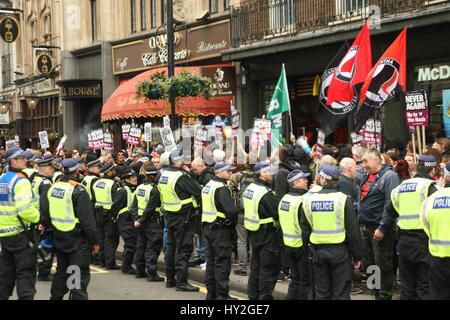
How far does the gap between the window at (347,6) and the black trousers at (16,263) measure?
1088 centimetres

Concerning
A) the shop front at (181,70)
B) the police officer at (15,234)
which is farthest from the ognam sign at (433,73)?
the police officer at (15,234)

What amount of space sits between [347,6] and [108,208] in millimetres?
7973

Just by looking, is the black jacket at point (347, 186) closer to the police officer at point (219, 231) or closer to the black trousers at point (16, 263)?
the police officer at point (219, 231)

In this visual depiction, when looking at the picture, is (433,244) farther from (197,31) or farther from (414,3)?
(197,31)

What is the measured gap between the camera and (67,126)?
3175cm

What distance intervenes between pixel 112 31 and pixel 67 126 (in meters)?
5.24

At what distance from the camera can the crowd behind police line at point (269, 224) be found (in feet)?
27.0

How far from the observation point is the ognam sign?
52.0 feet

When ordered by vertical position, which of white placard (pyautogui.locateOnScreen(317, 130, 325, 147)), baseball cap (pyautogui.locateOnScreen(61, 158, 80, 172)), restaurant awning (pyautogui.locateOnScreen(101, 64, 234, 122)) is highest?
restaurant awning (pyautogui.locateOnScreen(101, 64, 234, 122))

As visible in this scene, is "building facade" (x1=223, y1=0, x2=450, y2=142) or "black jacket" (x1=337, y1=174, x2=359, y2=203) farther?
"building facade" (x1=223, y1=0, x2=450, y2=142)

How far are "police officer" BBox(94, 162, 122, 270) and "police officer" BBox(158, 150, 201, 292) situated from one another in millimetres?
1835

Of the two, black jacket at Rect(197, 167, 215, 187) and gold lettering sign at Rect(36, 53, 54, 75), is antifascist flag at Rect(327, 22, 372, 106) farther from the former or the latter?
gold lettering sign at Rect(36, 53, 54, 75)

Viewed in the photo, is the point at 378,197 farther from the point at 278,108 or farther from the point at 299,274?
the point at 278,108

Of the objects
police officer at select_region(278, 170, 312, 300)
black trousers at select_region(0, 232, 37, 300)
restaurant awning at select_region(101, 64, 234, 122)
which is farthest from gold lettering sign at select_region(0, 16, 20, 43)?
police officer at select_region(278, 170, 312, 300)
